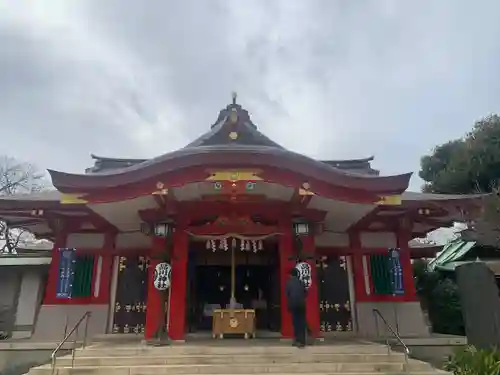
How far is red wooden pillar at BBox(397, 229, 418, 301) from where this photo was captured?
10.1 meters

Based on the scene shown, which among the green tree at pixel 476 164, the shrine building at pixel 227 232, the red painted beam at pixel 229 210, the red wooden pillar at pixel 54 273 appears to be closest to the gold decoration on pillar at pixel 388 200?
the shrine building at pixel 227 232

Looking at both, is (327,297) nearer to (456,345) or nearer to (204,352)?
(456,345)

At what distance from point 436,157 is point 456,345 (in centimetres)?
1223

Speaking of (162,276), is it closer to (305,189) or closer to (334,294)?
(305,189)

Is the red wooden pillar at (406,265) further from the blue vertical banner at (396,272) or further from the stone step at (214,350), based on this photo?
the stone step at (214,350)

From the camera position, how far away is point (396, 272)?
10.0 m

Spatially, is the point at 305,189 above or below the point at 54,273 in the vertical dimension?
above

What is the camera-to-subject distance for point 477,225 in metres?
11.2

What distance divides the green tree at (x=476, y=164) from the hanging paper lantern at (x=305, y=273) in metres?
9.75

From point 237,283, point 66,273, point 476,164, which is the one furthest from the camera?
point 476,164

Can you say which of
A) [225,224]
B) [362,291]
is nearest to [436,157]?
[362,291]

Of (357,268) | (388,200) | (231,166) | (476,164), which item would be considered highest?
(476,164)

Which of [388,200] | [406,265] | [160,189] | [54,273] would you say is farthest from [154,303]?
[406,265]

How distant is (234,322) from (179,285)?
54.8 inches
